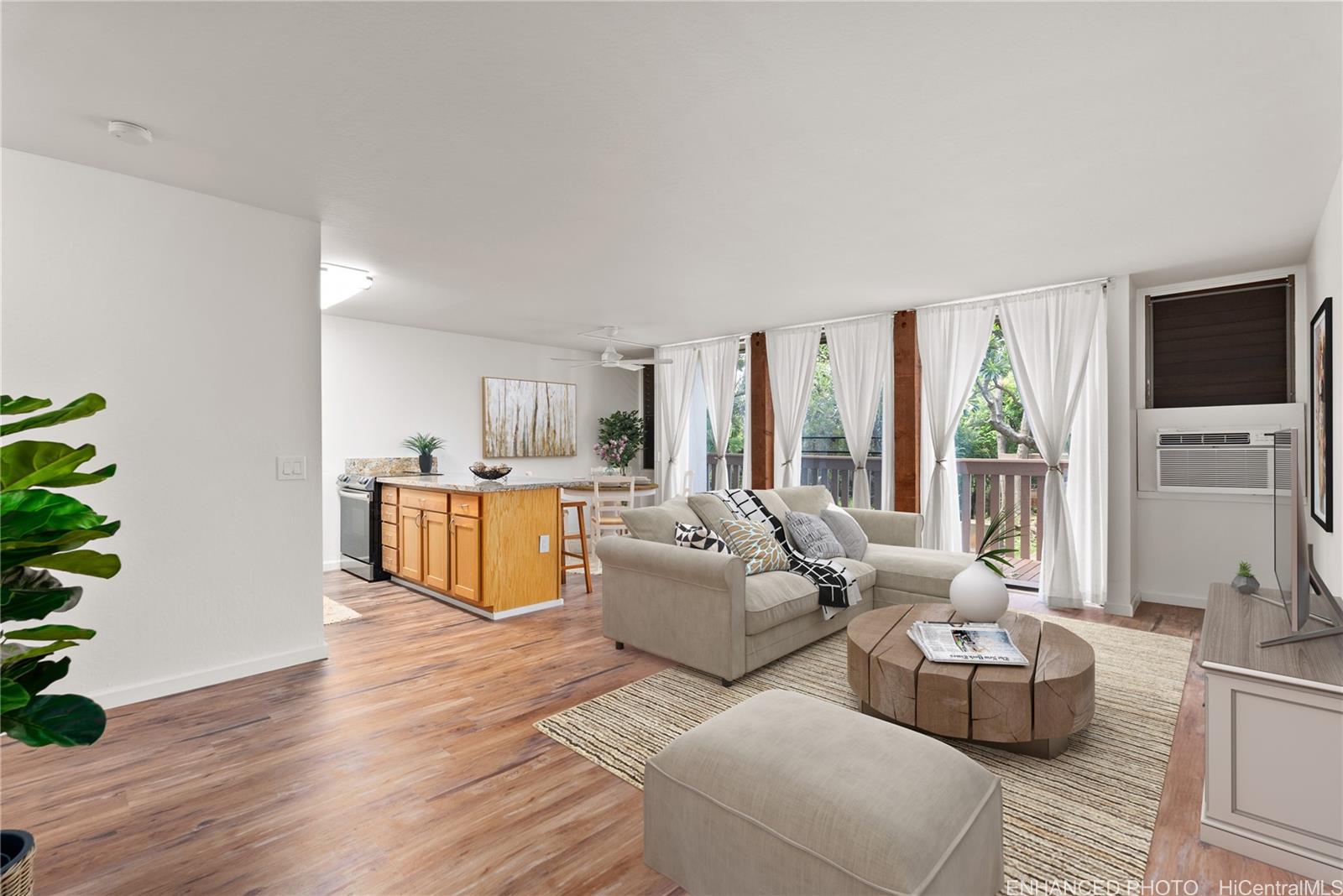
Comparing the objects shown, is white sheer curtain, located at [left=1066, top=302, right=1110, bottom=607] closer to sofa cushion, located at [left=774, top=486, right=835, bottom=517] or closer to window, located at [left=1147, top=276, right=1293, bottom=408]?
window, located at [left=1147, top=276, right=1293, bottom=408]

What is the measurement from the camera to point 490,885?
174 centimetres

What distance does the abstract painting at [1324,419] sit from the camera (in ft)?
9.86

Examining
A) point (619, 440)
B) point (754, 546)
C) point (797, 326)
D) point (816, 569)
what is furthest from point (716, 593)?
point (619, 440)

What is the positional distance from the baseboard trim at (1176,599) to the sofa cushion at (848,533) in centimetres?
237

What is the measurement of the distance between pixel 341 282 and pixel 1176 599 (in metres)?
6.55

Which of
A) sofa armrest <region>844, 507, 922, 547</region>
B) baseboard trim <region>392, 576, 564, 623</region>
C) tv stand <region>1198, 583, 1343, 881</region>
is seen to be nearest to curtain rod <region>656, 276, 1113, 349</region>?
sofa armrest <region>844, 507, 922, 547</region>

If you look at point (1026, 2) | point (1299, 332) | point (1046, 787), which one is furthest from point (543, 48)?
point (1299, 332)

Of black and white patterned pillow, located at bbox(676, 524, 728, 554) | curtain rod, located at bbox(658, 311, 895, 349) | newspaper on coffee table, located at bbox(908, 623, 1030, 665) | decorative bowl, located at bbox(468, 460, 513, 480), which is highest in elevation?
curtain rod, located at bbox(658, 311, 895, 349)

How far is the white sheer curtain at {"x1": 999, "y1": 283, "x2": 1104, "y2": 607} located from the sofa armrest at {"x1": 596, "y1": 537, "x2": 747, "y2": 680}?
9.83 feet

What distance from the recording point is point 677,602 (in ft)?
11.0

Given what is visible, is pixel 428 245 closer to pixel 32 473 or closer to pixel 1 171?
pixel 1 171

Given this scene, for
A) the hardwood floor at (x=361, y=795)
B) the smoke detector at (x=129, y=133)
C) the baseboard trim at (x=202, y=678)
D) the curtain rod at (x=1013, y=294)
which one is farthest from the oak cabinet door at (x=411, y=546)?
the curtain rod at (x=1013, y=294)

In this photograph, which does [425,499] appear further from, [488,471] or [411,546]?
[488,471]

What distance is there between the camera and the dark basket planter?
129cm
